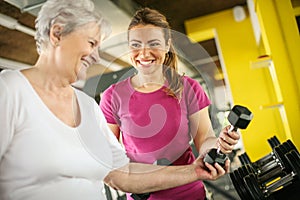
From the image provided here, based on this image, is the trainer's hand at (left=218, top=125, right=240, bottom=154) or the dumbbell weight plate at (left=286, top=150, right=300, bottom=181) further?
the dumbbell weight plate at (left=286, top=150, right=300, bottom=181)

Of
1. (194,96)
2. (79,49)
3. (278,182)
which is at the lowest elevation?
(278,182)

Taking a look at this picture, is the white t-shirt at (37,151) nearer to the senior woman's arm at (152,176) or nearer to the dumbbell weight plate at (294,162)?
the senior woman's arm at (152,176)

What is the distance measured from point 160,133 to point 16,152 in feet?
0.67

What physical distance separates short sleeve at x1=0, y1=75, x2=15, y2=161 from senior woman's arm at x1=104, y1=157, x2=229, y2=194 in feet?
0.54

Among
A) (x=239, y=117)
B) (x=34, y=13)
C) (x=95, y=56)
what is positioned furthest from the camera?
(x=34, y=13)

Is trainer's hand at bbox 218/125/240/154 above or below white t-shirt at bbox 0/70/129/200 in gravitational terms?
below

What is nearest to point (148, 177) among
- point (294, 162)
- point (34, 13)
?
point (294, 162)

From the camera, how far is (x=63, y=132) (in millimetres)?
525

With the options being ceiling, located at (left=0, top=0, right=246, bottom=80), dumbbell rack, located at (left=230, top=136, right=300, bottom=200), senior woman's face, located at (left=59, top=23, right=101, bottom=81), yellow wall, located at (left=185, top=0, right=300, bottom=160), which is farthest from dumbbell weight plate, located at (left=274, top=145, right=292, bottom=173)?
yellow wall, located at (left=185, top=0, right=300, bottom=160)

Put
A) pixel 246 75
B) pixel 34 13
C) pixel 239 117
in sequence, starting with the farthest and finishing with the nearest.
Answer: pixel 246 75, pixel 34 13, pixel 239 117

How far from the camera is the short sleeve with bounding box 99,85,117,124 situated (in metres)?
0.57

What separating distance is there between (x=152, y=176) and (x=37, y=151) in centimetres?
17

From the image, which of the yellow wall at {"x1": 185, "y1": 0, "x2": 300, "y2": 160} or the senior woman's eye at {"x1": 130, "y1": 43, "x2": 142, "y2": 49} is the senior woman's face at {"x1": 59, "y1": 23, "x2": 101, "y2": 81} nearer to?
the senior woman's eye at {"x1": 130, "y1": 43, "x2": 142, "y2": 49}

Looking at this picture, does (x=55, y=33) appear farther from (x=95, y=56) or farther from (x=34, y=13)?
(x=34, y=13)
